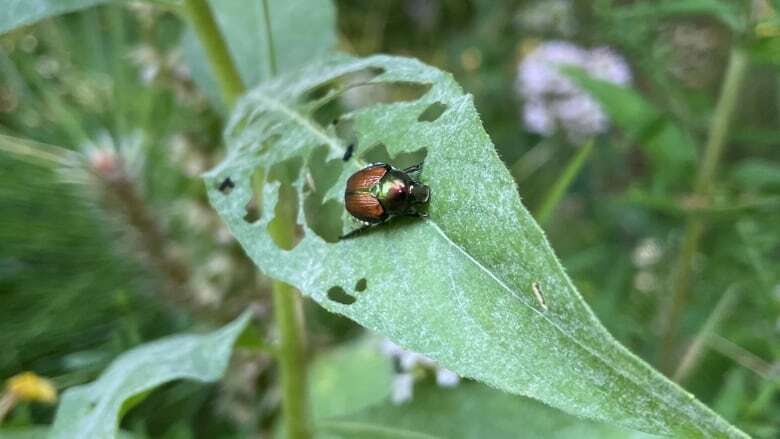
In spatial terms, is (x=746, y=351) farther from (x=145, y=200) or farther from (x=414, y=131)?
(x=145, y=200)

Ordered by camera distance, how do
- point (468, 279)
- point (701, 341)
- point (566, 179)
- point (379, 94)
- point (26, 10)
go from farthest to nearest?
point (379, 94)
point (701, 341)
point (566, 179)
point (26, 10)
point (468, 279)

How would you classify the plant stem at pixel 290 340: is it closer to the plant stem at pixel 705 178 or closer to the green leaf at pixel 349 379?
the green leaf at pixel 349 379

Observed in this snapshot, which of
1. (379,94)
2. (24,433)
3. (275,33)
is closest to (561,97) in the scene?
(379,94)

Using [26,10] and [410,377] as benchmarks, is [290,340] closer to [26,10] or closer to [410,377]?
[410,377]

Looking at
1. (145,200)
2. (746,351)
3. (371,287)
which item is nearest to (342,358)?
(145,200)

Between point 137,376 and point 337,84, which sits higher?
point 337,84

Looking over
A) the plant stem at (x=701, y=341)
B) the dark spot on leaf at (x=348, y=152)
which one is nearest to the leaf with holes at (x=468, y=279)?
the dark spot on leaf at (x=348, y=152)
